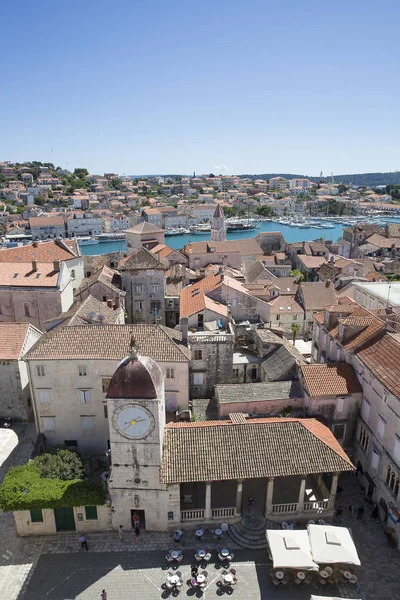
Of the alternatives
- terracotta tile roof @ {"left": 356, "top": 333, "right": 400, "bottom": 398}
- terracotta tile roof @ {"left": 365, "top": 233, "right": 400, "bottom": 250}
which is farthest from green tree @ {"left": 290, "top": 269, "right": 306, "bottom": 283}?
terracotta tile roof @ {"left": 356, "top": 333, "right": 400, "bottom": 398}

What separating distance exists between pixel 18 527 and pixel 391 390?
25.2 m

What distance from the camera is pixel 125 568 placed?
25.2 meters

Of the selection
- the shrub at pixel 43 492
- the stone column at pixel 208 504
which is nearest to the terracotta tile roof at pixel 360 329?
the stone column at pixel 208 504

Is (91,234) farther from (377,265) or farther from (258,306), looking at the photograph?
(258,306)

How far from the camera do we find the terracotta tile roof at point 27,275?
4934 cm

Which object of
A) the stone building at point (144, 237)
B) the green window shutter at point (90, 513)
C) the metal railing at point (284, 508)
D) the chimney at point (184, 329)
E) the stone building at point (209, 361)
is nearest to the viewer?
the green window shutter at point (90, 513)

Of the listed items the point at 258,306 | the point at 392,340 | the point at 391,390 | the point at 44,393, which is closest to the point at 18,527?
the point at 44,393

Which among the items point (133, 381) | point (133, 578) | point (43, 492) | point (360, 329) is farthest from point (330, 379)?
point (43, 492)

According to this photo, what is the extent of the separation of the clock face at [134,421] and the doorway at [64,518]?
6816mm

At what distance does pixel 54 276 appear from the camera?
50.3m

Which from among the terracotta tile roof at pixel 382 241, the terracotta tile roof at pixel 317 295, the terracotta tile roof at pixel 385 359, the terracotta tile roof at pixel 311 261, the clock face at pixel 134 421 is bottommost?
the terracotta tile roof at pixel 311 261

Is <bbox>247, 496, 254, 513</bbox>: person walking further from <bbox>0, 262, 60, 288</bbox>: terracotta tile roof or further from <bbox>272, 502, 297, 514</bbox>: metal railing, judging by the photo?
<bbox>0, 262, 60, 288</bbox>: terracotta tile roof

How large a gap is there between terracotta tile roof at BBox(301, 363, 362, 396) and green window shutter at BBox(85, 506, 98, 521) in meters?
16.8

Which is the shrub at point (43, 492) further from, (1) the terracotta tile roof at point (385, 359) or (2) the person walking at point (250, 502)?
(1) the terracotta tile roof at point (385, 359)
